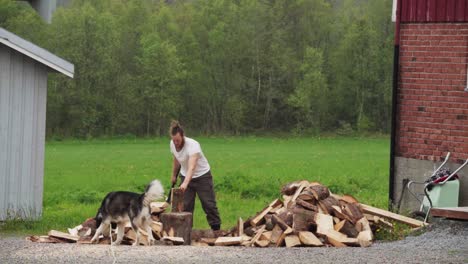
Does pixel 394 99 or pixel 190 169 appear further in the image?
pixel 394 99

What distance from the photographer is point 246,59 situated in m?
76.1

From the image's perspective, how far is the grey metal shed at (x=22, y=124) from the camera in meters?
18.5

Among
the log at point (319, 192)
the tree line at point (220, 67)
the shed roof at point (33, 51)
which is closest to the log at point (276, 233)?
the log at point (319, 192)

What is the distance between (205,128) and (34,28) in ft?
44.9

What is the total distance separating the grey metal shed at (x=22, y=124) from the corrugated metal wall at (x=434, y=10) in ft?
18.9

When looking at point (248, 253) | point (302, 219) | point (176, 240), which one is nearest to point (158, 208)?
point (176, 240)

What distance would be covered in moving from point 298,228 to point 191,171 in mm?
1808

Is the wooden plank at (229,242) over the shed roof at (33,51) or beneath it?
beneath

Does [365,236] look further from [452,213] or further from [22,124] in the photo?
[22,124]

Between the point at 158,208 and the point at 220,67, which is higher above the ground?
the point at 220,67

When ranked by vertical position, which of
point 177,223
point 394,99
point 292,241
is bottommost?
point 292,241

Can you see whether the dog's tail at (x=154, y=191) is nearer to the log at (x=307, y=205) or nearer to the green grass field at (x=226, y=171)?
the log at (x=307, y=205)

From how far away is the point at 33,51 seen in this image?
18.5 m

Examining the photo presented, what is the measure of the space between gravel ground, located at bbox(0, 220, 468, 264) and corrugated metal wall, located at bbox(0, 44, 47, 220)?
3.41 metres
